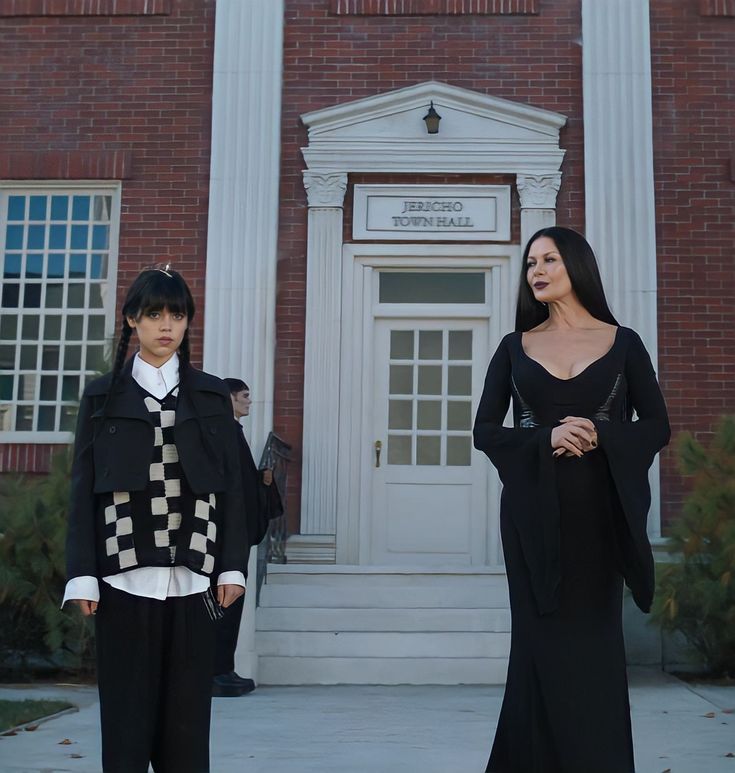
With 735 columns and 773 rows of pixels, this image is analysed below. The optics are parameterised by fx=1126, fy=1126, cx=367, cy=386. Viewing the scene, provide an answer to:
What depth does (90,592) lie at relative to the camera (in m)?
3.08

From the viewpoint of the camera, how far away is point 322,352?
9.57 meters

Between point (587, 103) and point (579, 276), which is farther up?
point (587, 103)

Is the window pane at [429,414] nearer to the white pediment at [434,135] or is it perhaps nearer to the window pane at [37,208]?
the white pediment at [434,135]

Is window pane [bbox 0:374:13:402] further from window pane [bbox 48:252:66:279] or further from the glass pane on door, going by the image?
the glass pane on door

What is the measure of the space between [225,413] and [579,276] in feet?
4.00

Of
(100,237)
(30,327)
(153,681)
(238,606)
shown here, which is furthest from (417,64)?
(153,681)

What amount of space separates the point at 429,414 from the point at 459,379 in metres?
0.40

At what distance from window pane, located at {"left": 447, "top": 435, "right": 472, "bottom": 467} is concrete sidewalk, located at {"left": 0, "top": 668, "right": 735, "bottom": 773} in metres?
2.74

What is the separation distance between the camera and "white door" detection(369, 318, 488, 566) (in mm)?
9625

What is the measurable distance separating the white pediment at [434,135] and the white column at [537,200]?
13 centimetres

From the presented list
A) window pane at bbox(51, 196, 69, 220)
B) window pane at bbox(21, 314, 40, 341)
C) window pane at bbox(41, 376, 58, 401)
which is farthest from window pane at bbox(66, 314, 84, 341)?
window pane at bbox(51, 196, 69, 220)

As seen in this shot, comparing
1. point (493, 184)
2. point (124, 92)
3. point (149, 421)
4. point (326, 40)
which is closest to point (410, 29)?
point (326, 40)

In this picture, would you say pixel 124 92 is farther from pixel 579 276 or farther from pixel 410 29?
pixel 579 276

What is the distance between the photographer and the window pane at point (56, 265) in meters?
10.1
